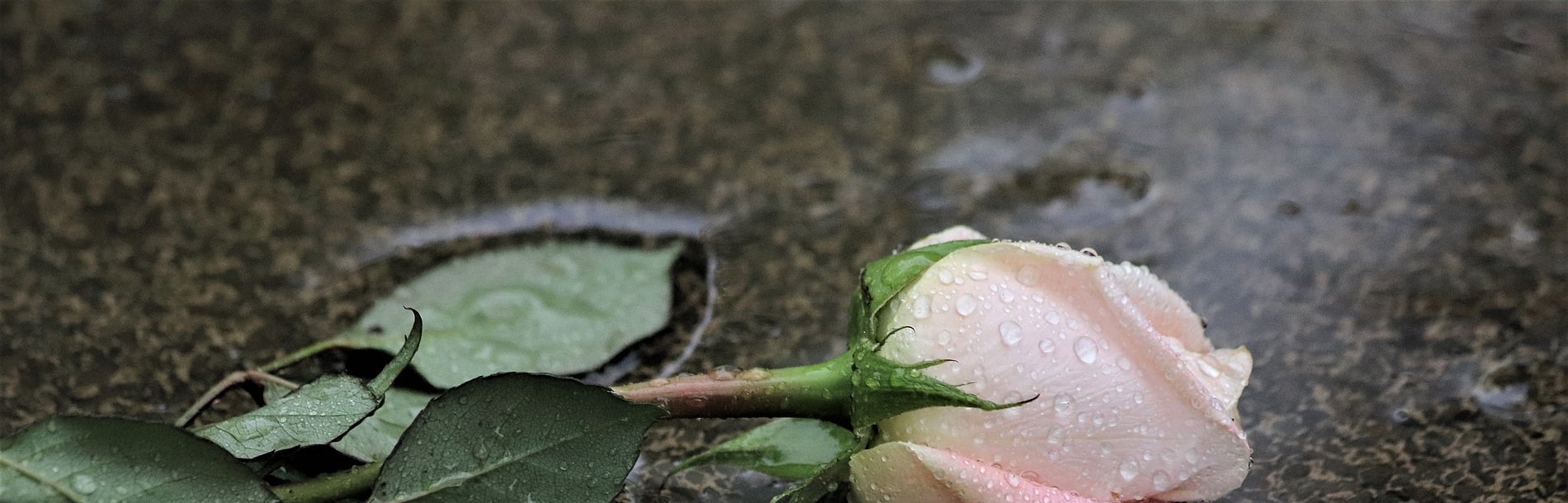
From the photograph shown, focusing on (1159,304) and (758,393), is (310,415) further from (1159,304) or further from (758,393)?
(1159,304)

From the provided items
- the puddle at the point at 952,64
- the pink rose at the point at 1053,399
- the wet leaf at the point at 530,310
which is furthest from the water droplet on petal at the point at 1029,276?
the puddle at the point at 952,64

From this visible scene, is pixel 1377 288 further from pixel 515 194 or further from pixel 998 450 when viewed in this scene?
pixel 515 194

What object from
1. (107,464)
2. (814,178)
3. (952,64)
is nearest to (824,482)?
(107,464)

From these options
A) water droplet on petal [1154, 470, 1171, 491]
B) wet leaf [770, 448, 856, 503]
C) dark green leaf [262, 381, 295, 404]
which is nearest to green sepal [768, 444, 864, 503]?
wet leaf [770, 448, 856, 503]

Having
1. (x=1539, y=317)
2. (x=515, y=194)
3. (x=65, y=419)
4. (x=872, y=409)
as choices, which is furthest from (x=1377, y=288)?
(x=65, y=419)

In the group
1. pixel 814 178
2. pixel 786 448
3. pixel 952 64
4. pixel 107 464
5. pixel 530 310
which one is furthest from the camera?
pixel 952 64

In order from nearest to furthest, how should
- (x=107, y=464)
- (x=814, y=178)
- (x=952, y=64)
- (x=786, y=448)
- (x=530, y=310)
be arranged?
(x=107, y=464), (x=786, y=448), (x=530, y=310), (x=814, y=178), (x=952, y=64)

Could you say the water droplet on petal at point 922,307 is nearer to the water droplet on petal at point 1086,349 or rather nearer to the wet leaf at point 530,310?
the water droplet on petal at point 1086,349
